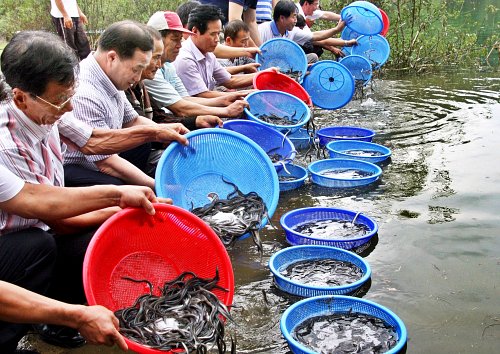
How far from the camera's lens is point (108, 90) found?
3.87m

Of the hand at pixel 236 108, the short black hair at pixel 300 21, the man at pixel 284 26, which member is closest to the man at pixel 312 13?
the short black hair at pixel 300 21

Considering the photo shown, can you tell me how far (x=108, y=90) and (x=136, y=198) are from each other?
4.48 feet

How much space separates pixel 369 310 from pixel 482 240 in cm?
144

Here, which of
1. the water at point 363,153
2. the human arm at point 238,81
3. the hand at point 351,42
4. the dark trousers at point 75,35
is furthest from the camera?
the hand at point 351,42

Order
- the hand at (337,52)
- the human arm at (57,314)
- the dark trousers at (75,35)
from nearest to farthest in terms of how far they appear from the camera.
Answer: the human arm at (57,314)
the dark trousers at (75,35)
the hand at (337,52)

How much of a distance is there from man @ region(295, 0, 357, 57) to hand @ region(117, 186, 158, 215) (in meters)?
6.91

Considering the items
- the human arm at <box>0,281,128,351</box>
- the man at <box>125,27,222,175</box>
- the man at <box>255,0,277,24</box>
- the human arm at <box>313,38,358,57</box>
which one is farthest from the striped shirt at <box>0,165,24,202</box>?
the human arm at <box>313,38,358,57</box>

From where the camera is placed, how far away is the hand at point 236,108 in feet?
16.3

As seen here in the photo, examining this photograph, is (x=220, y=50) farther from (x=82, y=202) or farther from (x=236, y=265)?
(x=82, y=202)

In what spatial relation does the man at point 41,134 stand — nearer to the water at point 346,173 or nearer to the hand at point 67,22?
the water at point 346,173

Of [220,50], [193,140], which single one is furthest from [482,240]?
[220,50]

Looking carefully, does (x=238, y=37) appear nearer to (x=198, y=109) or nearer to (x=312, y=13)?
(x=198, y=109)

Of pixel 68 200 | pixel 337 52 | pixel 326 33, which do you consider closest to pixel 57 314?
pixel 68 200

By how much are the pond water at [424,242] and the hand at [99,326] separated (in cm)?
86
